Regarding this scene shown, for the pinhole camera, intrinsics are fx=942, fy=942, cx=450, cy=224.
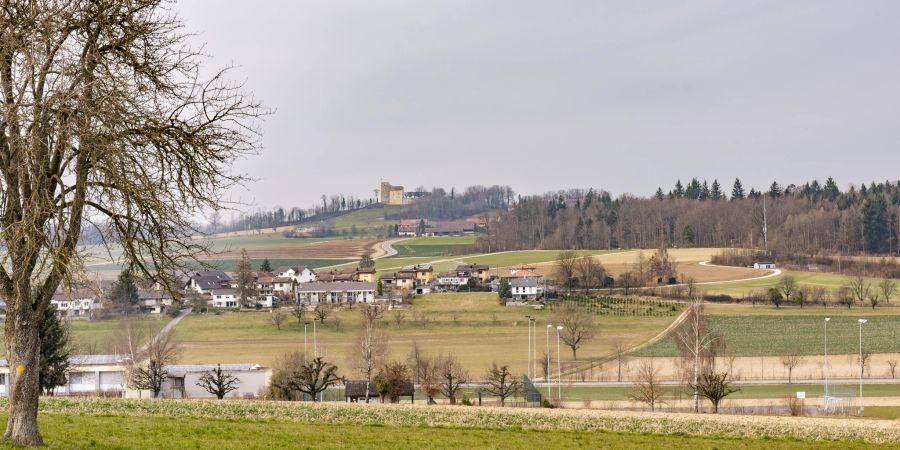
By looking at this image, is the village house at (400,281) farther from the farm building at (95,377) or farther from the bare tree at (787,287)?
the farm building at (95,377)

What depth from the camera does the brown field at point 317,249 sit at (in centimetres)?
14362

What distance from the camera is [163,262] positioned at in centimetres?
1444

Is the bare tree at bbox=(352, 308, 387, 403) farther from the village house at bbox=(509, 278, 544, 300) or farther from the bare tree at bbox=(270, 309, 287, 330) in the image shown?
the village house at bbox=(509, 278, 544, 300)

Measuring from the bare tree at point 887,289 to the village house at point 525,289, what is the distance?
113 feet

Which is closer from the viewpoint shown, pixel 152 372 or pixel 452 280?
pixel 152 372

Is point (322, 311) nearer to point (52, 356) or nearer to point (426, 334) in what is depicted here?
point (426, 334)

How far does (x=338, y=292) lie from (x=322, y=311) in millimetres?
18143

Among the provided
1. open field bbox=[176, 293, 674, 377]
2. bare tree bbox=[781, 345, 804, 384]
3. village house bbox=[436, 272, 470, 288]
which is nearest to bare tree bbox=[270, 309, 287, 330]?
open field bbox=[176, 293, 674, 377]

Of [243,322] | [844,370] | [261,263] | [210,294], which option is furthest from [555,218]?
[844,370]

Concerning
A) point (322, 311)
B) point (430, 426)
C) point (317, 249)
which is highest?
point (317, 249)

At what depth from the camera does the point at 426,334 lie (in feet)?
256

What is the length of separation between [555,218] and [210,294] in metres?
82.5

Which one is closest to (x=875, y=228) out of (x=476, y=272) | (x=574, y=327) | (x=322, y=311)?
(x=476, y=272)

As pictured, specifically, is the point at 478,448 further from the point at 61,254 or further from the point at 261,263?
the point at 261,263
